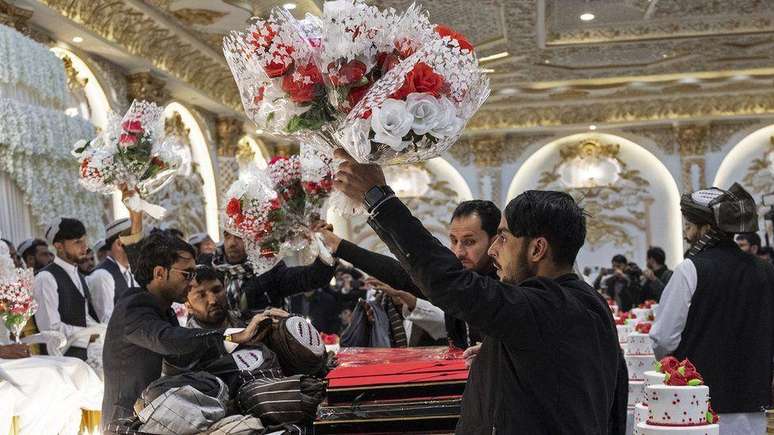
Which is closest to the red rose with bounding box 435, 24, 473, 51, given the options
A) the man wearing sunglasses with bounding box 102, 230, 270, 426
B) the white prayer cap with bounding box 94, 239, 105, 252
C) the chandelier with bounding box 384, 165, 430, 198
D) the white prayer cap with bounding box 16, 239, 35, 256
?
the man wearing sunglasses with bounding box 102, 230, 270, 426

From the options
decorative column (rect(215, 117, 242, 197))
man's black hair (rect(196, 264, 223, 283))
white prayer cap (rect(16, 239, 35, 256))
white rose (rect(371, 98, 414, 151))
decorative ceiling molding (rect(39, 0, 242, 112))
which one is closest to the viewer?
white rose (rect(371, 98, 414, 151))

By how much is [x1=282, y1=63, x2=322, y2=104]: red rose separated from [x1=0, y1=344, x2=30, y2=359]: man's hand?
14.8 ft

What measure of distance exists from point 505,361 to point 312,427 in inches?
29.6

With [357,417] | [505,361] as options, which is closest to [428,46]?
[505,361]

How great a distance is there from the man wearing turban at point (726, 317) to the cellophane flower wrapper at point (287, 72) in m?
2.41

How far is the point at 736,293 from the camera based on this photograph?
4207 mm

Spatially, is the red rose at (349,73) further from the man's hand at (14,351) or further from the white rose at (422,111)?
the man's hand at (14,351)

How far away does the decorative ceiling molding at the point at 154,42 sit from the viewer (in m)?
10.1

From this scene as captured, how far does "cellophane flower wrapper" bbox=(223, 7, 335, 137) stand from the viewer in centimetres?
236

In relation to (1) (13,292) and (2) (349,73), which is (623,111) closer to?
(1) (13,292)

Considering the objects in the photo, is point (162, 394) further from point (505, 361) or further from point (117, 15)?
point (117, 15)

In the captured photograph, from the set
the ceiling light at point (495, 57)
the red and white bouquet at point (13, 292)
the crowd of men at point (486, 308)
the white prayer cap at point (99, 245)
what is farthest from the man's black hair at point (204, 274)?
the ceiling light at point (495, 57)

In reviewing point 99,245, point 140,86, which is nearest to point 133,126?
point 99,245

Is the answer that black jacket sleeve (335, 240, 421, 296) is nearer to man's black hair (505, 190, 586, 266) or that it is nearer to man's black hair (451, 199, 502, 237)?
man's black hair (451, 199, 502, 237)
